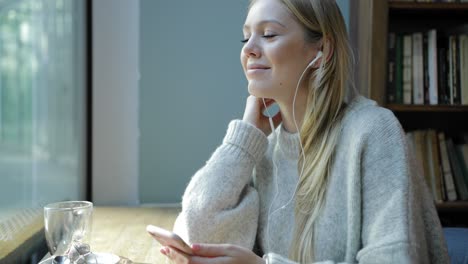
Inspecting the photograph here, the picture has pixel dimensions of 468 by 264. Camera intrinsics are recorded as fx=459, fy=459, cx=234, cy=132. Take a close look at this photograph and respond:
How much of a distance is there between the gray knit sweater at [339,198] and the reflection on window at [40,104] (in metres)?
0.44

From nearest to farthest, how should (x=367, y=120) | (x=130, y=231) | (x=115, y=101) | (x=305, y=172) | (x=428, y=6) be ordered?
1. (x=367, y=120)
2. (x=305, y=172)
3. (x=130, y=231)
4. (x=428, y=6)
5. (x=115, y=101)

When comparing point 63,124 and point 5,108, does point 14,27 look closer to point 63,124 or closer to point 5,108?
point 5,108

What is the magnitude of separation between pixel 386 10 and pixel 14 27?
1279mm

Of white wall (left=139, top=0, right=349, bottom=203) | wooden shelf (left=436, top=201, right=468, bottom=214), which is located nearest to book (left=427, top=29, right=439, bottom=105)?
wooden shelf (left=436, top=201, right=468, bottom=214)

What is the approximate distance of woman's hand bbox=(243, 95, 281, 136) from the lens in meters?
1.26

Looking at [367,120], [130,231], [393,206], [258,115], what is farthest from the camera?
[130,231]

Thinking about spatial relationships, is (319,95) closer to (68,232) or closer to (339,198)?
(339,198)

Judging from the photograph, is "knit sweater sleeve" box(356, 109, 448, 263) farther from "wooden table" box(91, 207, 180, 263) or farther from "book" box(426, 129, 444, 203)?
"book" box(426, 129, 444, 203)

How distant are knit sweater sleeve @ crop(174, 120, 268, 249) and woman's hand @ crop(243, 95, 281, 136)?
69mm

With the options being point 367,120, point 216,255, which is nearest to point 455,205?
point 367,120

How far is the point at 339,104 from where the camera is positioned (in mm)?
1092

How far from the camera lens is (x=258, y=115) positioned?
1.27 m

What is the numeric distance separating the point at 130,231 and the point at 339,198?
0.68 metres

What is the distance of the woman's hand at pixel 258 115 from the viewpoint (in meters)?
1.26
